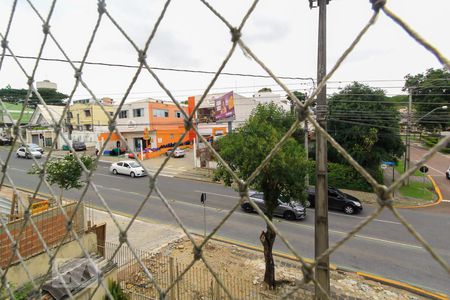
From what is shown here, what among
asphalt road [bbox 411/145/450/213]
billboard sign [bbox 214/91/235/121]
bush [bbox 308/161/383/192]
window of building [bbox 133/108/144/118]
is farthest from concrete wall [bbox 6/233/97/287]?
window of building [bbox 133/108/144/118]

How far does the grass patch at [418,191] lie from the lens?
1373cm

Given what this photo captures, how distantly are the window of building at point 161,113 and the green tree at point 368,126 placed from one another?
51.5ft

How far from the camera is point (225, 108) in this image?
20.1 meters

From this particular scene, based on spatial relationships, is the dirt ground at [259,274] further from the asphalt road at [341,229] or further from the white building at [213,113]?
the white building at [213,113]

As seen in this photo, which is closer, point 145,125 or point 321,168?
point 321,168

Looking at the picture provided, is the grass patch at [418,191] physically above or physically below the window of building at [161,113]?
below

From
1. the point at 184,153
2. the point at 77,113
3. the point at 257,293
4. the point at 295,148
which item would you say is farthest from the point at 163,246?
the point at 77,113

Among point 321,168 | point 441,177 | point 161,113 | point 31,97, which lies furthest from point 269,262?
point 161,113

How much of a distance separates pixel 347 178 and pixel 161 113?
56.7 ft

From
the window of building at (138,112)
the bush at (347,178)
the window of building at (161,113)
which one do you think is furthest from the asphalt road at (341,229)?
the window of building at (161,113)

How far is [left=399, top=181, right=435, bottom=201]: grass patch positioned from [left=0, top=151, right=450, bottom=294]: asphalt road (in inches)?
80.1

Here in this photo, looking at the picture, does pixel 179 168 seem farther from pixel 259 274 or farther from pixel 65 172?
pixel 259 274

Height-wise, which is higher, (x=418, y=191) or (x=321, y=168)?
(x=321, y=168)

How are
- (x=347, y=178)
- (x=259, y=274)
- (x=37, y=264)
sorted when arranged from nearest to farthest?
(x=37, y=264), (x=259, y=274), (x=347, y=178)
